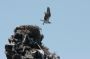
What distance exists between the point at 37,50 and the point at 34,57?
299cm

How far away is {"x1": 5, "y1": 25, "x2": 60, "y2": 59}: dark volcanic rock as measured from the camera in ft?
350

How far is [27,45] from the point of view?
110500 millimetres

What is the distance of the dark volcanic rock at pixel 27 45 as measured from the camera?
10669 centimetres

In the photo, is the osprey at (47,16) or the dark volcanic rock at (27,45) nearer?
the osprey at (47,16)

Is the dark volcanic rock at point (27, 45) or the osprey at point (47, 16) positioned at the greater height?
the osprey at point (47, 16)

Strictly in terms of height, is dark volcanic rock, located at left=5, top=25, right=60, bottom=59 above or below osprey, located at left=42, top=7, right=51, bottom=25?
below

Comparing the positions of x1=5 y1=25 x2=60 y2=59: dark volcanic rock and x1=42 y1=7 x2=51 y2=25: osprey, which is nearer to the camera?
x1=42 y1=7 x2=51 y2=25: osprey

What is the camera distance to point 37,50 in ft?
354

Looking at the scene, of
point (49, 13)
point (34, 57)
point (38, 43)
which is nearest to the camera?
point (49, 13)

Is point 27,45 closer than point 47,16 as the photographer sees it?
No

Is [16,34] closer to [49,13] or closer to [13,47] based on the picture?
[13,47]

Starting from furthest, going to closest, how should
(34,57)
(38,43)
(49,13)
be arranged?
1. (38,43)
2. (34,57)
3. (49,13)

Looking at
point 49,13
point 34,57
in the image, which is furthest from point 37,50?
point 49,13

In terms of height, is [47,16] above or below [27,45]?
above
